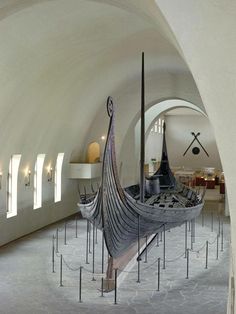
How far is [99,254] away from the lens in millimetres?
12938

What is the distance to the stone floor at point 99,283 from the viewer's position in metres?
8.48

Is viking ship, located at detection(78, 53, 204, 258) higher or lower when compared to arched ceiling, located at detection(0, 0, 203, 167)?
lower

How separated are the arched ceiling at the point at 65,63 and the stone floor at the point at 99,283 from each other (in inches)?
123

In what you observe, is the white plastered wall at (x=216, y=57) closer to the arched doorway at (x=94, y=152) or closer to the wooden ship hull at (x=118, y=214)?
the wooden ship hull at (x=118, y=214)

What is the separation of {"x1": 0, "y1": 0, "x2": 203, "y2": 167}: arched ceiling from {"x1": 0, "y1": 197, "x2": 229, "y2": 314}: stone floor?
3.13m

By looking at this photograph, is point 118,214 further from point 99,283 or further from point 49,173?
point 49,173

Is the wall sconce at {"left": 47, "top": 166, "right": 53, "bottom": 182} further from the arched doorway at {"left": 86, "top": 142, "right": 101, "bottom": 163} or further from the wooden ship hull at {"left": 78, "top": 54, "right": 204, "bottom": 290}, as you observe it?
the wooden ship hull at {"left": 78, "top": 54, "right": 204, "bottom": 290}

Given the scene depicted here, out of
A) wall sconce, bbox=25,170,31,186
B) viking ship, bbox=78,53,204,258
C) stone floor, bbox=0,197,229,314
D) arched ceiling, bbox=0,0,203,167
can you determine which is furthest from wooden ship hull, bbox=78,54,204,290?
wall sconce, bbox=25,170,31,186

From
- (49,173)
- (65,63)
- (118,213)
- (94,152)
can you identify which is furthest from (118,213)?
(94,152)

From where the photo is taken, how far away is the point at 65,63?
507 inches

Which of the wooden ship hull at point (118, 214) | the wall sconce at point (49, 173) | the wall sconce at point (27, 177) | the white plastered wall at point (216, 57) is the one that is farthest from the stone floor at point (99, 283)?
the white plastered wall at point (216, 57)

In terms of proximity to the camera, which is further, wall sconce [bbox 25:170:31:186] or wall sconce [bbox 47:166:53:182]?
wall sconce [bbox 47:166:53:182]

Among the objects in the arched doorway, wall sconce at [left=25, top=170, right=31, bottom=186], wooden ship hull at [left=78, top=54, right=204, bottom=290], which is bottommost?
wooden ship hull at [left=78, top=54, right=204, bottom=290]

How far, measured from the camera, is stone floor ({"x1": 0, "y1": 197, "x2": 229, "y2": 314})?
8.48 m
